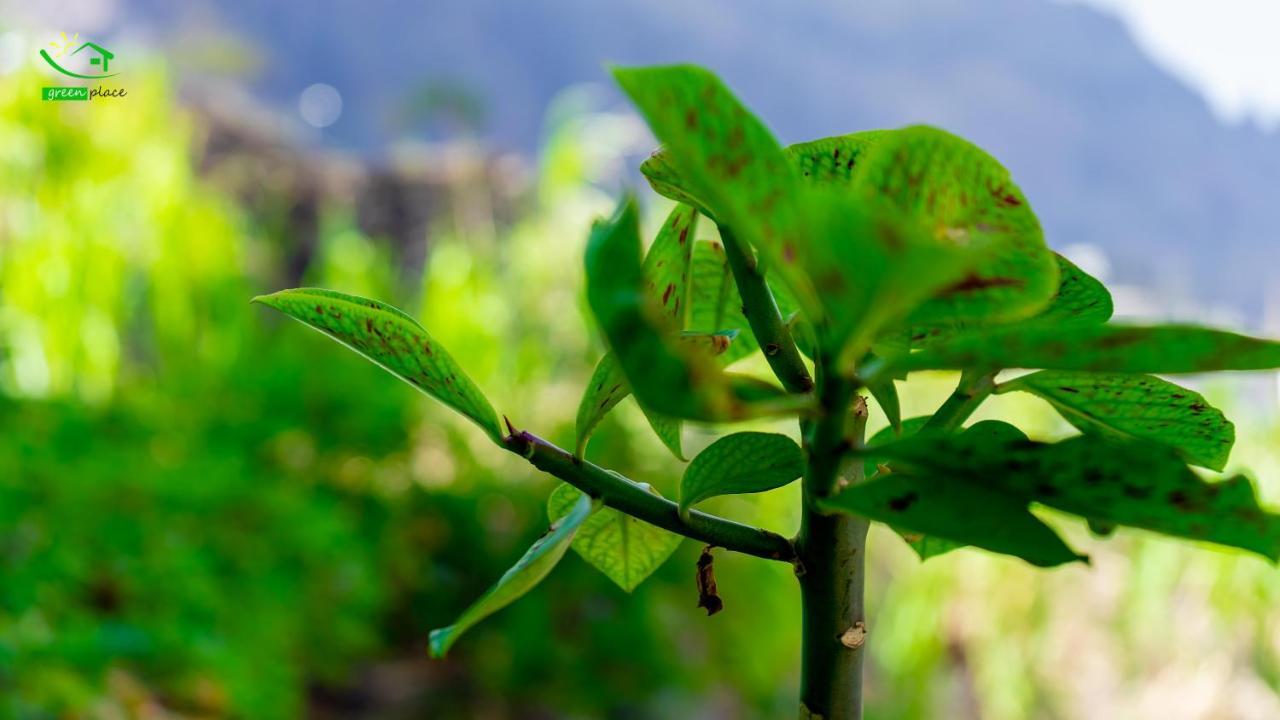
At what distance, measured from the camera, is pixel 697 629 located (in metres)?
1.64

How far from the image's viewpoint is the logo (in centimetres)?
96

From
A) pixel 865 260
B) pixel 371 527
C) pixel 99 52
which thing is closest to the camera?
pixel 865 260

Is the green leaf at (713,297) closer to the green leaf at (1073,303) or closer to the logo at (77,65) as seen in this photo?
the green leaf at (1073,303)

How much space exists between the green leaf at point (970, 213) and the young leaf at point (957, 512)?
20mm

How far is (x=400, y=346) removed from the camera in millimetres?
136

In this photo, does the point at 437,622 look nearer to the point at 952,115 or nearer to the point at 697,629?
the point at 697,629

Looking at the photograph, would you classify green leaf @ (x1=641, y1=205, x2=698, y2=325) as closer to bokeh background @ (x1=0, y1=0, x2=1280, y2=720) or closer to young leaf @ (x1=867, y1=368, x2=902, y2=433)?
young leaf @ (x1=867, y1=368, x2=902, y2=433)

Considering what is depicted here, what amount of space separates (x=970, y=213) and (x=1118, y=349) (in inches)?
0.9

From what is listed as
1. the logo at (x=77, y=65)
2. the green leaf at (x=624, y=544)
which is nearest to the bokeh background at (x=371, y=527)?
the logo at (x=77, y=65)

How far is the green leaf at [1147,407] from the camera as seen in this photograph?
0.15 metres

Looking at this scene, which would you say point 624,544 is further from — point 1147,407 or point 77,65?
point 77,65

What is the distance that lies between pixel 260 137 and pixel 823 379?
14.4ft

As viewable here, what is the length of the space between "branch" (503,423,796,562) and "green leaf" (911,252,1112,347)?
0.04 metres

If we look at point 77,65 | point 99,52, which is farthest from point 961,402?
Result: point 77,65
